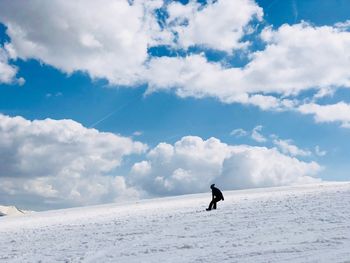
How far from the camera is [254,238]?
1739 centimetres

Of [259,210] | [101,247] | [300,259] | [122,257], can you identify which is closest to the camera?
[300,259]

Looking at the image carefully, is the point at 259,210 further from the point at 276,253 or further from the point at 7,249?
the point at 7,249

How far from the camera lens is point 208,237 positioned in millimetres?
18875

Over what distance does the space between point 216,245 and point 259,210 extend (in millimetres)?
9954

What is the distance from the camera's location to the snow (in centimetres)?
1488

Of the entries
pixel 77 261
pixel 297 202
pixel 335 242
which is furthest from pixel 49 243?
pixel 297 202

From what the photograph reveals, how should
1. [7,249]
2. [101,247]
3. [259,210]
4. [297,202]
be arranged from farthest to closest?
[297,202], [259,210], [7,249], [101,247]

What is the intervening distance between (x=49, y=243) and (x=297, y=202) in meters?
15.3

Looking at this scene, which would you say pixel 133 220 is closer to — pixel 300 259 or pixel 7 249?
pixel 7 249

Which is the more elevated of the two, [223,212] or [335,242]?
[223,212]

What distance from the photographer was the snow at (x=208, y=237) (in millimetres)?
14883

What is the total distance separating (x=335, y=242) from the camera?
15031mm

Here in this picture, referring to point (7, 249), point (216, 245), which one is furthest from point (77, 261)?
point (7, 249)

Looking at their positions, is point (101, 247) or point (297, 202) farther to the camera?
point (297, 202)
